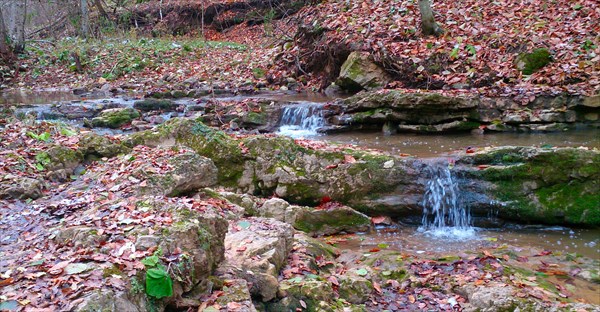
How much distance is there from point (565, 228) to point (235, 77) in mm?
10829

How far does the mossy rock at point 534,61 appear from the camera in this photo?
10.1m

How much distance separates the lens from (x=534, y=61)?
10.1 metres

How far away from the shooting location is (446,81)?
1060 cm

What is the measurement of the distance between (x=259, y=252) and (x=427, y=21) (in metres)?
9.68

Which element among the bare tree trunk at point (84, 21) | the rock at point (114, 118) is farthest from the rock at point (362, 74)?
the bare tree trunk at point (84, 21)

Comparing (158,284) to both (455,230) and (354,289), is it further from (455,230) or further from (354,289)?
(455,230)

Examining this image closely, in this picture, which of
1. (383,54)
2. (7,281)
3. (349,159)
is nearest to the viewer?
(7,281)

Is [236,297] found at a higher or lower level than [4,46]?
lower

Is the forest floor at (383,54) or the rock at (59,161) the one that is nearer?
the rock at (59,161)

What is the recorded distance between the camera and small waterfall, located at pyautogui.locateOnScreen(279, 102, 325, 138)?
997 centimetres

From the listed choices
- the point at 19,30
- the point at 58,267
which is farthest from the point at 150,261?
the point at 19,30

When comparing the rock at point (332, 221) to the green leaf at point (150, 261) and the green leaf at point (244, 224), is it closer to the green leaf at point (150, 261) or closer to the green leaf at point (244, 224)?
the green leaf at point (244, 224)

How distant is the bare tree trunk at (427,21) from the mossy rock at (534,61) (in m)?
2.58

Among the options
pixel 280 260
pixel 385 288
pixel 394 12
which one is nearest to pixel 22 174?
pixel 280 260
